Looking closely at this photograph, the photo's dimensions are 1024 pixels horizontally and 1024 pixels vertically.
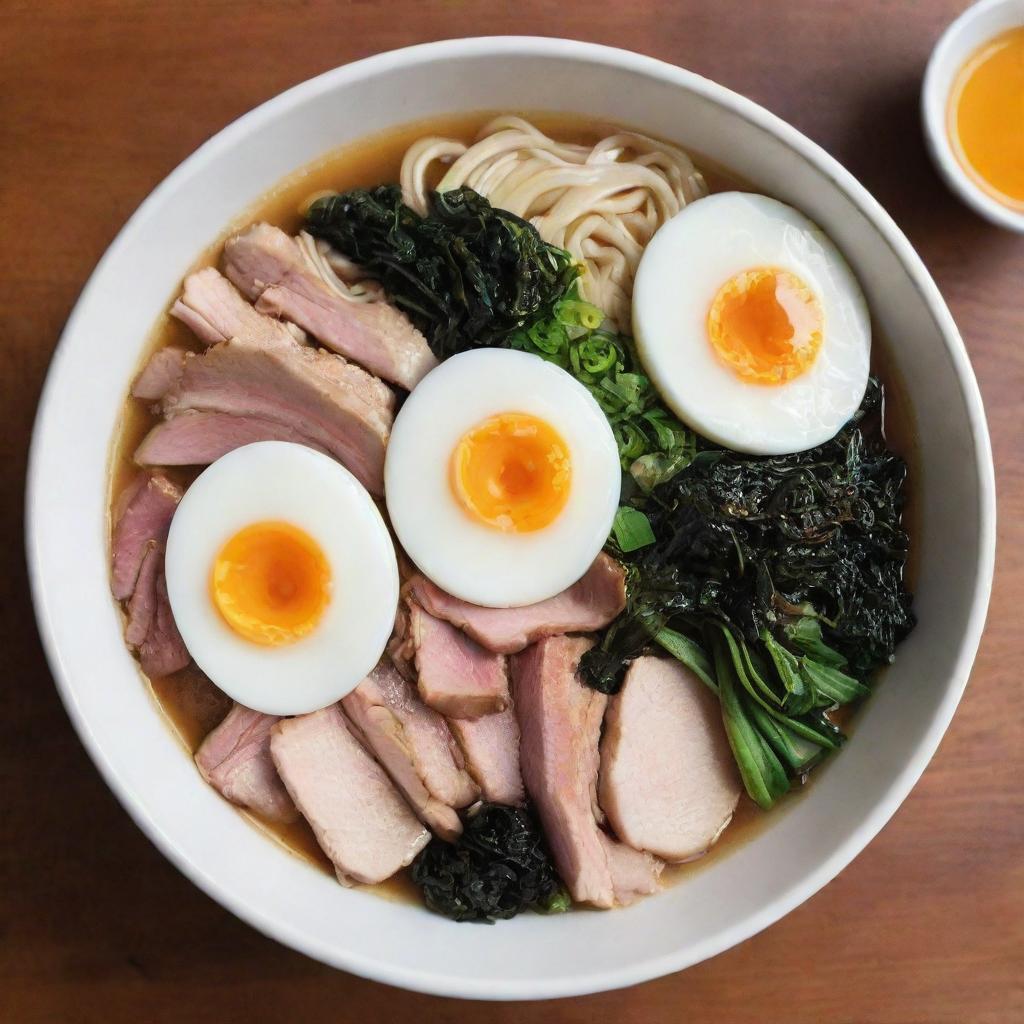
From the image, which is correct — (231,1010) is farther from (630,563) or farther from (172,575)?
(630,563)

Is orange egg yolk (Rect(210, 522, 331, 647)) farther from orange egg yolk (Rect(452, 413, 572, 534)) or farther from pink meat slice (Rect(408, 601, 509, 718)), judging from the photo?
orange egg yolk (Rect(452, 413, 572, 534))

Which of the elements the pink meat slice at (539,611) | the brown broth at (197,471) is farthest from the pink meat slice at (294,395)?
the pink meat slice at (539,611)

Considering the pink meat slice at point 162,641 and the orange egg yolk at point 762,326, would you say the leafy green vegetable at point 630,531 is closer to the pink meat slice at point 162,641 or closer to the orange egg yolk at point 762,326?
the orange egg yolk at point 762,326

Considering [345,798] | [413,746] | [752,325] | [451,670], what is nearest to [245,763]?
[345,798]

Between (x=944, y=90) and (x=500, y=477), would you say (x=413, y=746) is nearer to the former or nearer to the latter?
(x=500, y=477)

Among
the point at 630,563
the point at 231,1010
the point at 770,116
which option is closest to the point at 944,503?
the point at 630,563

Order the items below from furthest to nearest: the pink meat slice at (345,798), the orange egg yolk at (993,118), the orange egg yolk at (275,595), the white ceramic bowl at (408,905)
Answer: the orange egg yolk at (993,118) → the pink meat slice at (345,798) → the orange egg yolk at (275,595) → the white ceramic bowl at (408,905)
